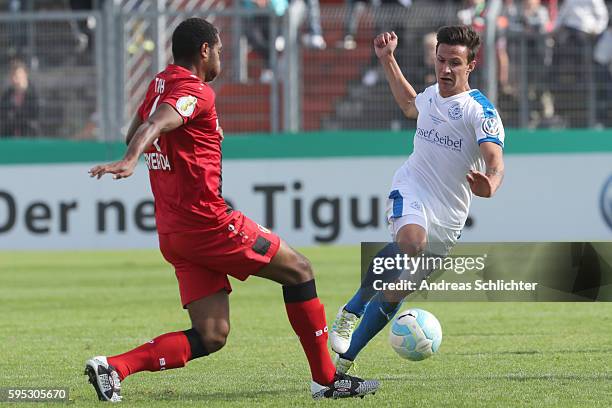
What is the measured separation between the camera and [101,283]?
1641 centimetres

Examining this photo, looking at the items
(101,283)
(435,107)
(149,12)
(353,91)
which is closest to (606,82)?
(353,91)

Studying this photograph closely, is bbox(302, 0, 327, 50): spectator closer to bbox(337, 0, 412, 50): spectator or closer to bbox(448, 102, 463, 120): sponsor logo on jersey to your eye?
bbox(337, 0, 412, 50): spectator

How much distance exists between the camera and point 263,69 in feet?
68.9

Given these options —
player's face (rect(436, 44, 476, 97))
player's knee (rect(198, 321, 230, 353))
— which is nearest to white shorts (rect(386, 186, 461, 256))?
player's face (rect(436, 44, 476, 97))

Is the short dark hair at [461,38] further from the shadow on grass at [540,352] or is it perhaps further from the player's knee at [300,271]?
the shadow on grass at [540,352]

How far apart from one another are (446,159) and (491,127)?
0.44m

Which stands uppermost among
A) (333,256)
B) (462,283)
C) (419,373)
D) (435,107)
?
(435,107)

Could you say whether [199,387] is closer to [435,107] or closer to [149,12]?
[435,107]

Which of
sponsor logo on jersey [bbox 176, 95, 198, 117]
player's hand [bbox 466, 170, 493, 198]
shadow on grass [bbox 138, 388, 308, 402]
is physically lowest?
shadow on grass [bbox 138, 388, 308, 402]

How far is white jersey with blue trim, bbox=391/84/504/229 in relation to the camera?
825cm

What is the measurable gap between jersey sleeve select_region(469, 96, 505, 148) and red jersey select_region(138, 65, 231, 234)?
1634 millimetres

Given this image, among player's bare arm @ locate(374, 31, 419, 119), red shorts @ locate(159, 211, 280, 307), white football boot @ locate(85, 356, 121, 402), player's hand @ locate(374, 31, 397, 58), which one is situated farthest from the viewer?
player's hand @ locate(374, 31, 397, 58)

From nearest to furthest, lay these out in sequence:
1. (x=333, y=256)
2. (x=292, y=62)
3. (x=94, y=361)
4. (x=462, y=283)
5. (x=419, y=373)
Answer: (x=94, y=361) < (x=462, y=283) < (x=419, y=373) < (x=333, y=256) < (x=292, y=62)

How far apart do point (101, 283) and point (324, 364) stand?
915 cm
